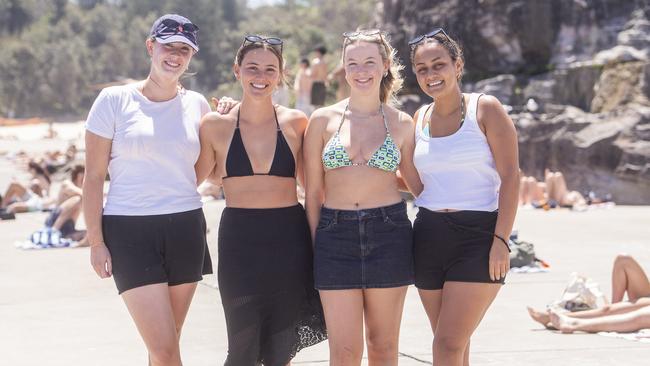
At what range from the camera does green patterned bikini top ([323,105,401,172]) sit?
14.9 ft

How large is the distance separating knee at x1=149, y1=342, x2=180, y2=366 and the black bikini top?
81 centimetres

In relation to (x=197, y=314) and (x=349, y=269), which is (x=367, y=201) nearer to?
(x=349, y=269)

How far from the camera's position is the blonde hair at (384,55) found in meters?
4.66

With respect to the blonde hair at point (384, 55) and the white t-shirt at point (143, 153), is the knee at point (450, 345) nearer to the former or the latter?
the blonde hair at point (384, 55)

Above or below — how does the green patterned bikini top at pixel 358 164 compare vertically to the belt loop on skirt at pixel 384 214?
above

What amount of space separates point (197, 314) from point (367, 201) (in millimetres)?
3681

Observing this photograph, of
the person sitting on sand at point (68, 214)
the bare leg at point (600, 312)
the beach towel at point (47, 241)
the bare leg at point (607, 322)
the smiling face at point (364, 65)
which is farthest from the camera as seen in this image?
the person sitting on sand at point (68, 214)

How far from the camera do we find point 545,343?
6793mm

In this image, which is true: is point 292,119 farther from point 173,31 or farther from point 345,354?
point 345,354

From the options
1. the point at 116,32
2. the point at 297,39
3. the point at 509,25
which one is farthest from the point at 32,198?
the point at 116,32

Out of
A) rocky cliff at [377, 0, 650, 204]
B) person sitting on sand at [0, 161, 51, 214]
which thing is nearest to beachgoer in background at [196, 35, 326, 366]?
person sitting on sand at [0, 161, 51, 214]

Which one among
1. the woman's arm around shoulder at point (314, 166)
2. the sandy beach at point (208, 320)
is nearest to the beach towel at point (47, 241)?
the sandy beach at point (208, 320)

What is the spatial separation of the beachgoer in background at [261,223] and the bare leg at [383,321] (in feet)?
1.01

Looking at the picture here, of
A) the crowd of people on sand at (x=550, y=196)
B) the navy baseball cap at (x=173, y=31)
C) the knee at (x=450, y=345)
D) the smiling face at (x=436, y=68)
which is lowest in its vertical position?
the crowd of people on sand at (x=550, y=196)
